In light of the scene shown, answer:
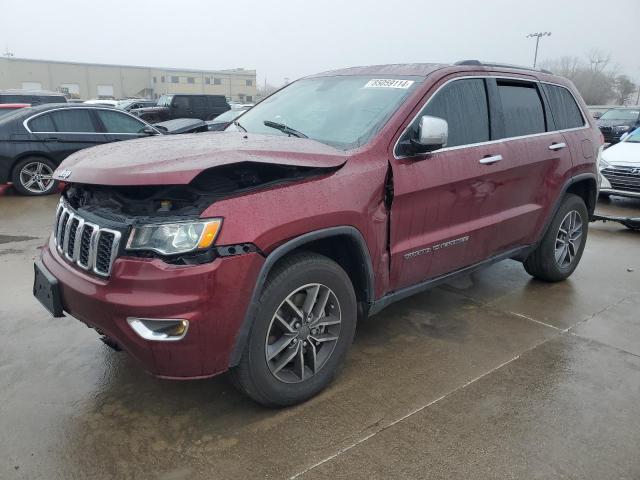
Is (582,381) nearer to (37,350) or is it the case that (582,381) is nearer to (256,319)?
(256,319)

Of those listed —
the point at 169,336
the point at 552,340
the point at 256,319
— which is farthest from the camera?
the point at 552,340

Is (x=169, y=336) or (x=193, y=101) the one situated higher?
(x=193, y=101)

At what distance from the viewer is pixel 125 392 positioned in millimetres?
2980

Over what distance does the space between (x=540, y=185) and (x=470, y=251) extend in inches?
40.5

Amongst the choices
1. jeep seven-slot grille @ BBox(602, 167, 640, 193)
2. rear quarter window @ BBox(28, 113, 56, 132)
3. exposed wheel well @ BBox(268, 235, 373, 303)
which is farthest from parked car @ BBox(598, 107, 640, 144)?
exposed wheel well @ BBox(268, 235, 373, 303)

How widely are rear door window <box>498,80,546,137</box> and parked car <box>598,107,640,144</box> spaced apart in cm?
1647

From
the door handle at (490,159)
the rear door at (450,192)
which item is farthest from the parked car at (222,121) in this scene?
the door handle at (490,159)

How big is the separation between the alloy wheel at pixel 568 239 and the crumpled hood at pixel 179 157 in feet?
9.33

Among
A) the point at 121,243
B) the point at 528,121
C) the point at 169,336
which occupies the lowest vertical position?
the point at 169,336

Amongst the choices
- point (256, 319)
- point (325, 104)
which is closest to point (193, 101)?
point (325, 104)

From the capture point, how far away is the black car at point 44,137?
8.46m

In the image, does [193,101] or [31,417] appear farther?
[193,101]

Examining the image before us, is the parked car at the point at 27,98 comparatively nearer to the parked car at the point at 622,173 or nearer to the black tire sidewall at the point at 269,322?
the parked car at the point at 622,173

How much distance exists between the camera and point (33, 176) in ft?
28.6
